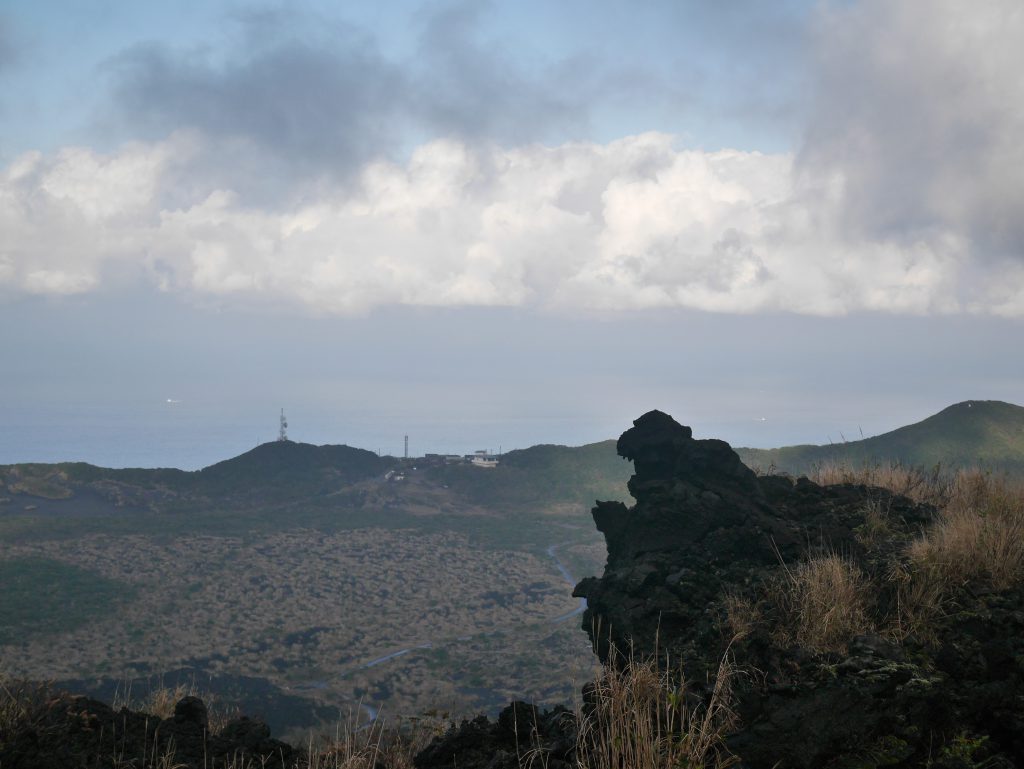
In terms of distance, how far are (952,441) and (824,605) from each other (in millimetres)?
36017

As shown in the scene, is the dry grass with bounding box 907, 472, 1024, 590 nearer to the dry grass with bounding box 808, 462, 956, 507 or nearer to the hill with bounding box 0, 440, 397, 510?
the dry grass with bounding box 808, 462, 956, 507

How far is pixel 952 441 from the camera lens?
1585 inches

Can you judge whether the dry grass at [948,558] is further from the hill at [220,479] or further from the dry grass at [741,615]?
the hill at [220,479]

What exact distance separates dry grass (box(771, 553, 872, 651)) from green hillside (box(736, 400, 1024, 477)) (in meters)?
29.2

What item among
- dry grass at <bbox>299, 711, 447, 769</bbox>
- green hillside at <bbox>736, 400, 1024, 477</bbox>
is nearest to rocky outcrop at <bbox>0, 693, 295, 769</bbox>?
dry grass at <bbox>299, 711, 447, 769</bbox>

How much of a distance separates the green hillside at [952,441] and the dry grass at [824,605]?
95.7 ft

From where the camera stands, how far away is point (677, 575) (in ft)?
38.0

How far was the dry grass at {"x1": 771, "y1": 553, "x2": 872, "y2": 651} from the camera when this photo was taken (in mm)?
8734

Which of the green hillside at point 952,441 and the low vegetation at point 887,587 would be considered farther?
the green hillside at point 952,441

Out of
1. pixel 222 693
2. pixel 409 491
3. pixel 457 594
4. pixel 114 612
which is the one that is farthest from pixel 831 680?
pixel 409 491

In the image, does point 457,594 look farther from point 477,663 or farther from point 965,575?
point 965,575

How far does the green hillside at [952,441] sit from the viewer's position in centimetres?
3875

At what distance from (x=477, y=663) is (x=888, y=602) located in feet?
55.2

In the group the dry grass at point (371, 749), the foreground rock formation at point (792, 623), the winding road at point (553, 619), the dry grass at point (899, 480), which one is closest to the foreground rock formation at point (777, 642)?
the foreground rock formation at point (792, 623)
